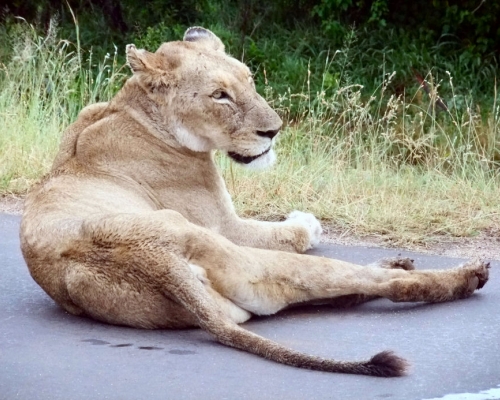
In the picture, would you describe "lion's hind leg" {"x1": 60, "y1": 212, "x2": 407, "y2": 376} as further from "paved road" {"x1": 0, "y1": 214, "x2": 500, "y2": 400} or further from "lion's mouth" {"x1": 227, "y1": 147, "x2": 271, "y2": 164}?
"lion's mouth" {"x1": 227, "y1": 147, "x2": 271, "y2": 164}

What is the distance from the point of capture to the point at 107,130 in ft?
16.8

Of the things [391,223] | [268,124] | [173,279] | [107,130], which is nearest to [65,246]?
[173,279]

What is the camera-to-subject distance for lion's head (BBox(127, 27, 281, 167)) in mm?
5180

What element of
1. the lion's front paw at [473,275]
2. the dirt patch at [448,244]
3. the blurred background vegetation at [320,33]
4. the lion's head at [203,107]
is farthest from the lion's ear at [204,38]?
the blurred background vegetation at [320,33]

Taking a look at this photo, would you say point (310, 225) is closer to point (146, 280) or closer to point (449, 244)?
point (449, 244)

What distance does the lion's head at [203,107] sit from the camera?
204 inches

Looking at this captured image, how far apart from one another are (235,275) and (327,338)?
428 millimetres

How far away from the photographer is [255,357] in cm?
410

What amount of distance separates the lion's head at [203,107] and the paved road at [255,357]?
91 centimetres

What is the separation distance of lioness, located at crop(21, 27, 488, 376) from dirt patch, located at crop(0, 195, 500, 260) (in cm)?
44

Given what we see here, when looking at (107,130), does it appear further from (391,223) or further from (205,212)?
(391,223)

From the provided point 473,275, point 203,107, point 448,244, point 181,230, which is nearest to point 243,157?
point 203,107

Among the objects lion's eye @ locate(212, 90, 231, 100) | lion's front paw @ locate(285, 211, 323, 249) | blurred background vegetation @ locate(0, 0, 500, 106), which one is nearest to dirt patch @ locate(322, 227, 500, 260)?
lion's front paw @ locate(285, 211, 323, 249)

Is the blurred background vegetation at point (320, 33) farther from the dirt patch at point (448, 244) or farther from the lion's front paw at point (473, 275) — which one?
the lion's front paw at point (473, 275)
